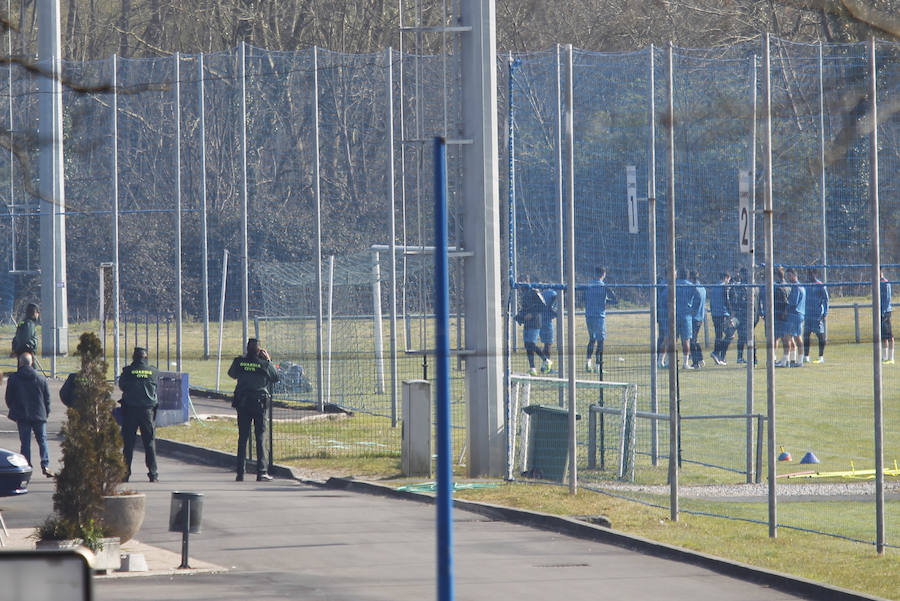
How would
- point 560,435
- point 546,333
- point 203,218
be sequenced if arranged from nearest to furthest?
point 560,435, point 546,333, point 203,218

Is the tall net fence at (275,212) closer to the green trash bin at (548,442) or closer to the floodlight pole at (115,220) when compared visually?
the floodlight pole at (115,220)

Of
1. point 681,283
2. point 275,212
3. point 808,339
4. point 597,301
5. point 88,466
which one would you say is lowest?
point 88,466

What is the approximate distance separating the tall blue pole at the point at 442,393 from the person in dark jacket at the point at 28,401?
12.6m

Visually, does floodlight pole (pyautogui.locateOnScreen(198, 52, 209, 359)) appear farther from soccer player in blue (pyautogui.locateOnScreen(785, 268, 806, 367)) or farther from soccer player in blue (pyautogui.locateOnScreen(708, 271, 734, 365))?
soccer player in blue (pyautogui.locateOnScreen(785, 268, 806, 367))

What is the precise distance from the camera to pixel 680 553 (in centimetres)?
1152

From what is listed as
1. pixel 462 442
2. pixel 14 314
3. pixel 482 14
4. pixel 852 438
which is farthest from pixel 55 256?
pixel 852 438

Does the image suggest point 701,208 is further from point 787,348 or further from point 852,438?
point 787,348

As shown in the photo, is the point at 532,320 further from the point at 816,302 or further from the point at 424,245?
the point at 816,302

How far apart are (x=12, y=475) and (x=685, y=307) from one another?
10099 millimetres

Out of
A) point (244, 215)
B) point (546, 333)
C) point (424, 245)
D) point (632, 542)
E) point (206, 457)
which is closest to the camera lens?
point (632, 542)

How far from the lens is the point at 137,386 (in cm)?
1647

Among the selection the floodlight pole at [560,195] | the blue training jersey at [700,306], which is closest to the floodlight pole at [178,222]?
the floodlight pole at [560,195]

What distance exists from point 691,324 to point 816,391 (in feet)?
14.3

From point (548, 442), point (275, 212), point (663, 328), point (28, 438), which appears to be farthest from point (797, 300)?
point (28, 438)
